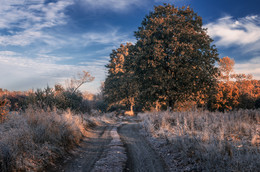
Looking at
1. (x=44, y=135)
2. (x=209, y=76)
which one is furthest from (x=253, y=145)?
(x=209, y=76)

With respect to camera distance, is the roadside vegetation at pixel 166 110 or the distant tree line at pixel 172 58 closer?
the roadside vegetation at pixel 166 110

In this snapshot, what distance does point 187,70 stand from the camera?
18.3 m

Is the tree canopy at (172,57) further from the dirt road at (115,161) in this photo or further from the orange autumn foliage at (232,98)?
the orange autumn foliage at (232,98)

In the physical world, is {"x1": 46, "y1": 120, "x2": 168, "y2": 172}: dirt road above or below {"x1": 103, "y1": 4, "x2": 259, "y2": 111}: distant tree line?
below

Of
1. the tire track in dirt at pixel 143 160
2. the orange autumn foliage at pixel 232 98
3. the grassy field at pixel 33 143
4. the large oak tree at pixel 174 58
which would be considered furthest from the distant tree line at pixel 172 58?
the orange autumn foliage at pixel 232 98

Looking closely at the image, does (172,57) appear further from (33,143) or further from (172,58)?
(33,143)

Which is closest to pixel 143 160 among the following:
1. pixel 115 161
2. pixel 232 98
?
pixel 115 161

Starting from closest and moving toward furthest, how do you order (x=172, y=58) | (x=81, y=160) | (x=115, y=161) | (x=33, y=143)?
(x=33, y=143) → (x=115, y=161) → (x=81, y=160) → (x=172, y=58)

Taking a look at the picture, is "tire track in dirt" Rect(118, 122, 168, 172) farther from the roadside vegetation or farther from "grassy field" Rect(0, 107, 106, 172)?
"grassy field" Rect(0, 107, 106, 172)

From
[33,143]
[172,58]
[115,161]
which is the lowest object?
[115,161]

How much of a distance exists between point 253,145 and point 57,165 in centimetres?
759

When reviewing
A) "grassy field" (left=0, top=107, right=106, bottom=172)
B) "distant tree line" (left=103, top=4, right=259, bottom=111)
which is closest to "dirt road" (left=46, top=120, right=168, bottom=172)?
"grassy field" (left=0, top=107, right=106, bottom=172)

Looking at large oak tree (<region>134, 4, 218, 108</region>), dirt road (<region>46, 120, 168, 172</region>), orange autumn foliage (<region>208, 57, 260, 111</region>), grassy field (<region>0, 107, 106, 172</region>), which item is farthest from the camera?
orange autumn foliage (<region>208, 57, 260, 111</region>)

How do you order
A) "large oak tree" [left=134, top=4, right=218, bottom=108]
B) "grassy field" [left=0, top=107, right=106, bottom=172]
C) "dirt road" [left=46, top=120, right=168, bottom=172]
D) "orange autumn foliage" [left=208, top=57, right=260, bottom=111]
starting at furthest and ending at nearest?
"orange autumn foliage" [left=208, top=57, right=260, bottom=111], "large oak tree" [left=134, top=4, right=218, bottom=108], "dirt road" [left=46, top=120, right=168, bottom=172], "grassy field" [left=0, top=107, right=106, bottom=172]
